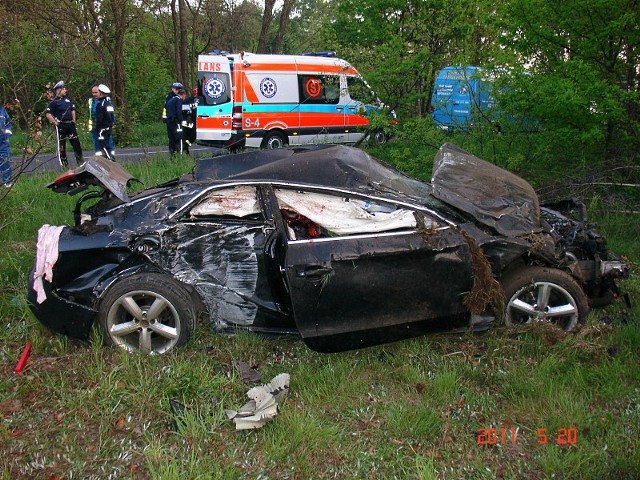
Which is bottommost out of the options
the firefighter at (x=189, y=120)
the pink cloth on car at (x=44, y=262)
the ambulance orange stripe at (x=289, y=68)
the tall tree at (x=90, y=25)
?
the pink cloth on car at (x=44, y=262)

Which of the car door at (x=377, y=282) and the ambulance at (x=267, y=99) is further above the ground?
the ambulance at (x=267, y=99)

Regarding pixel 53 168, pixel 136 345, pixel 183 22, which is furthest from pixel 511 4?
pixel 183 22

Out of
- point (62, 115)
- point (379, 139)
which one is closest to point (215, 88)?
point (62, 115)

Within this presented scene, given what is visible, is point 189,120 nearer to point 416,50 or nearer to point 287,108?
point 287,108

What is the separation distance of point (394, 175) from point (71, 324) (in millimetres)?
2911

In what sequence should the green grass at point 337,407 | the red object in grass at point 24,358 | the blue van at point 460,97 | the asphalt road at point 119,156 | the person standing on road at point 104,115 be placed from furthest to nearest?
the person standing on road at point 104,115 < the asphalt road at point 119,156 < the blue van at point 460,97 < the red object in grass at point 24,358 < the green grass at point 337,407

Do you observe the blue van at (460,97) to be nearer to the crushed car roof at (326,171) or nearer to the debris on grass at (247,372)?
the crushed car roof at (326,171)

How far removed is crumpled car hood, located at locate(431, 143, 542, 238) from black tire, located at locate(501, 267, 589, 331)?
1.15ft

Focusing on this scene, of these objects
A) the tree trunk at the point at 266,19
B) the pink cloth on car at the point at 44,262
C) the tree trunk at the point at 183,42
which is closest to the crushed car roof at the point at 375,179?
the pink cloth on car at the point at 44,262

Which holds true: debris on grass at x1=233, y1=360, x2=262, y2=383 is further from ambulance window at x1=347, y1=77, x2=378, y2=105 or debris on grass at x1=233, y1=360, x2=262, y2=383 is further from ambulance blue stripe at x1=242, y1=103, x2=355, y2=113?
ambulance blue stripe at x1=242, y1=103, x2=355, y2=113

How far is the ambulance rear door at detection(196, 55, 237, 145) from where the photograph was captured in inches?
529

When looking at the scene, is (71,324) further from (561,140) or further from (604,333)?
(561,140)

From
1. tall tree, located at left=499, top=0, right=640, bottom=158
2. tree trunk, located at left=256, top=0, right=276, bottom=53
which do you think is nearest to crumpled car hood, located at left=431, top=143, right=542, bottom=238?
tall tree, located at left=499, top=0, right=640, bottom=158

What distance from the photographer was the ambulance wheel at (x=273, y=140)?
46.2 ft
